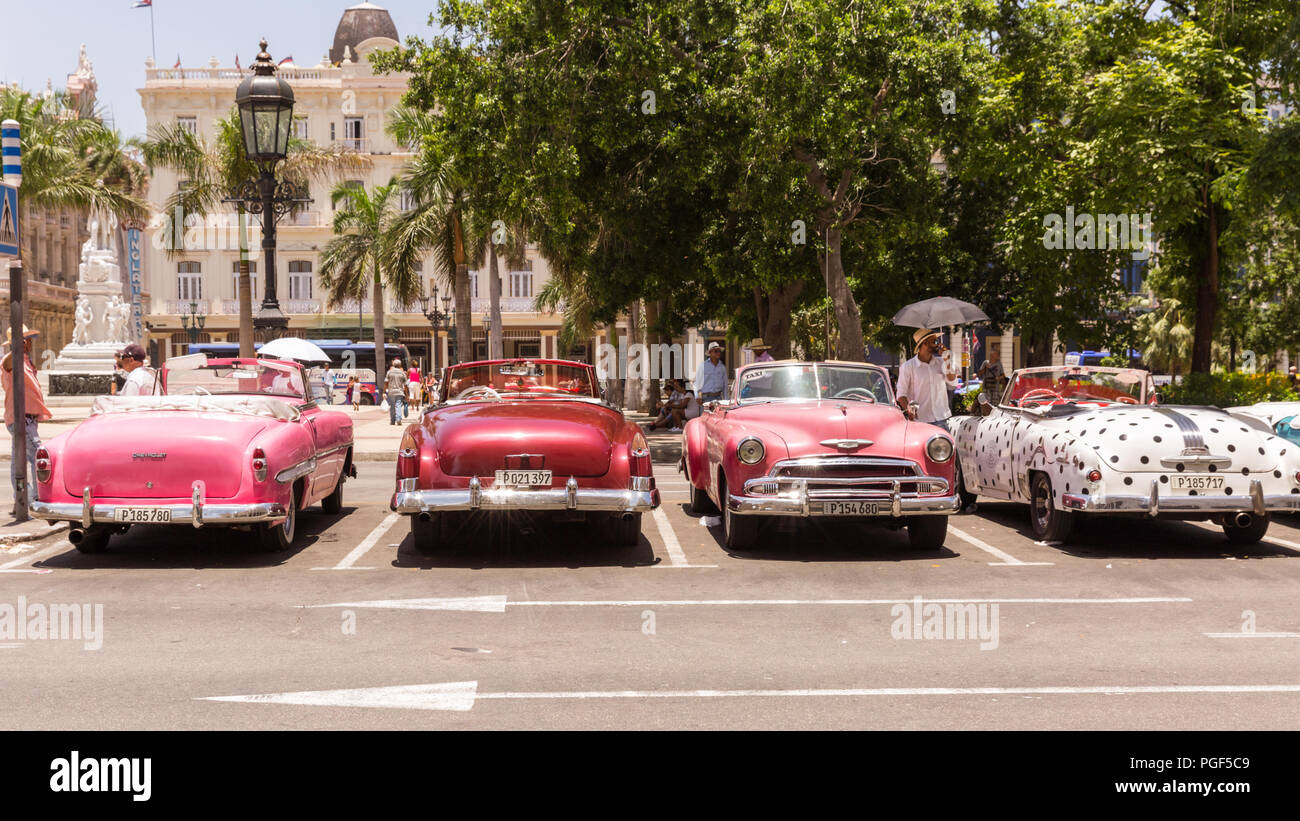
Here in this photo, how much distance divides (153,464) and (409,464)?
180cm

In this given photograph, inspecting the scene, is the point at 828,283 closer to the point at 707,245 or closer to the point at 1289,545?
the point at 707,245

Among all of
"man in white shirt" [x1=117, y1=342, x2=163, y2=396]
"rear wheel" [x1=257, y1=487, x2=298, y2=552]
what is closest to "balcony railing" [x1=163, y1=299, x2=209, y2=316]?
"man in white shirt" [x1=117, y1=342, x2=163, y2=396]

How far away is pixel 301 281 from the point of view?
74.2 metres

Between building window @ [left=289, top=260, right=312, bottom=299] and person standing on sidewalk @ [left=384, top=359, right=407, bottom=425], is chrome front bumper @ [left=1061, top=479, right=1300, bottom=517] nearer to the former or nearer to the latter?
person standing on sidewalk @ [left=384, top=359, right=407, bottom=425]

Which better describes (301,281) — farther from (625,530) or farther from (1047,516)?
(1047,516)

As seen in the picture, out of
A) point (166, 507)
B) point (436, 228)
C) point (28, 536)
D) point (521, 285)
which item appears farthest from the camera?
point (521, 285)

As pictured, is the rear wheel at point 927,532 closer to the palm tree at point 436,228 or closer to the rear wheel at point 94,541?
the rear wheel at point 94,541

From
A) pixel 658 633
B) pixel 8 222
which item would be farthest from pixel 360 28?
pixel 658 633

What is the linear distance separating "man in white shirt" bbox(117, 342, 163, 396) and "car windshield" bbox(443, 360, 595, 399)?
2710 mm

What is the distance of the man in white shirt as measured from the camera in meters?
11.7

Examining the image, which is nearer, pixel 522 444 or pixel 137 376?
pixel 522 444

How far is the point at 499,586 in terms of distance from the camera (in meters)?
8.52

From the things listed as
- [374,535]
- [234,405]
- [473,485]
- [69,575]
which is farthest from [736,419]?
[69,575]
